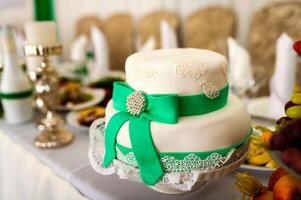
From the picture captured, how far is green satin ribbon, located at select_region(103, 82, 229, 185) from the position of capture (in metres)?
0.54

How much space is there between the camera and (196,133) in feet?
1.81

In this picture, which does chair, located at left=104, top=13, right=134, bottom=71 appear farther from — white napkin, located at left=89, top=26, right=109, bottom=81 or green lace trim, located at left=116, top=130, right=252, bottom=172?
green lace trim, located at left=116, top=130, right=252, bottom=172

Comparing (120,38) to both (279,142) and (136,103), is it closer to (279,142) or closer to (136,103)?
(136,103)

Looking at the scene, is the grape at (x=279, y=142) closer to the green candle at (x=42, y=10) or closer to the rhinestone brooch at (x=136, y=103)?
the rhinestone brooch at (x=136, y=103)

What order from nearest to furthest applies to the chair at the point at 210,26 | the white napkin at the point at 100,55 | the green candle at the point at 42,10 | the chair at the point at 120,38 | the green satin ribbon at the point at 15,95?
1. the green satin ribbon at the point at 15,95
2. the green candle at the point at 42,10
3. the white napkin at the point at 100,55
4. the chair at the point at 210,26
5. the chair at the point at 120,38

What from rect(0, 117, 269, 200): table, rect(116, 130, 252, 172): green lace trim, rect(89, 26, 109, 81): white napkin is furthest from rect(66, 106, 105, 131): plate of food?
rect(89, 26, 109, 81): white napkin

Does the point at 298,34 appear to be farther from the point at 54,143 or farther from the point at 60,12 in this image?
the point at 60,12

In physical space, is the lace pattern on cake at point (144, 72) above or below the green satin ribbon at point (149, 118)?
above

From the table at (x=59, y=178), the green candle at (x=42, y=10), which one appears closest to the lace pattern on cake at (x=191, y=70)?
the table at (x=59, y=178)

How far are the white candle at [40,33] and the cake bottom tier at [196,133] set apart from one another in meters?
0.44

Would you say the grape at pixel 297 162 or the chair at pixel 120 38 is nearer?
the grape at pixel 297 162

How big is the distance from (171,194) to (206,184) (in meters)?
0.08

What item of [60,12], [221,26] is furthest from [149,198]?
[60,12]

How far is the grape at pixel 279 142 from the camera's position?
1.33ft
